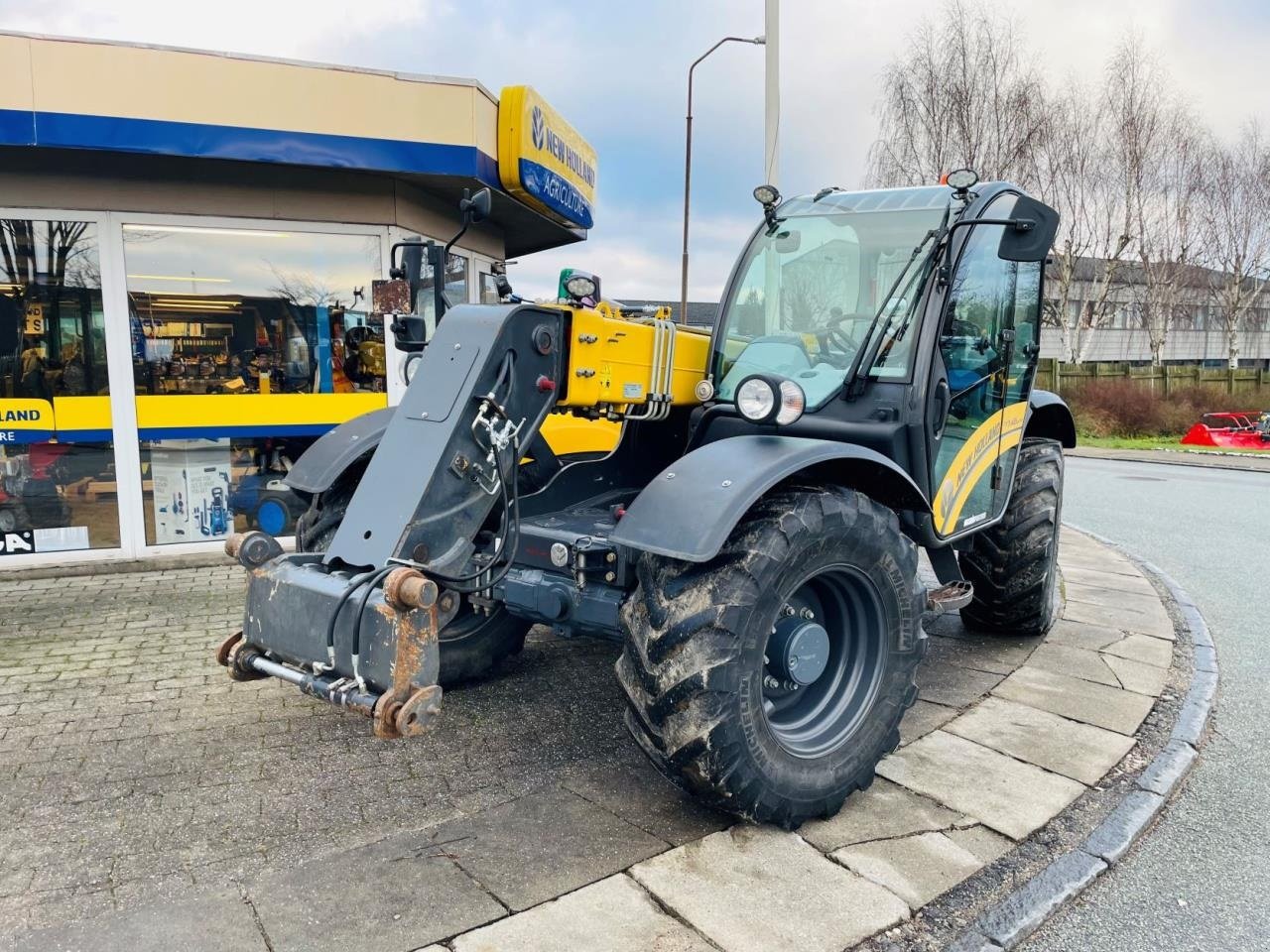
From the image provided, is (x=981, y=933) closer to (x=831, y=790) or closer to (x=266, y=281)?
(x=831, y=790)

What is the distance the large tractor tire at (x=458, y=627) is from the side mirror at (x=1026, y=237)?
2.62 metres

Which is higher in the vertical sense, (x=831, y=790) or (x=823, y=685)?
(x=823, y=685)

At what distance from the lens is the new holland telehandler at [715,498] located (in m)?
2.81

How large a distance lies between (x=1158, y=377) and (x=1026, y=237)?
989 inches

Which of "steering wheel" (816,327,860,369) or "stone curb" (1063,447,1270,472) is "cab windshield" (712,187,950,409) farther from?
"stone curb" (1063,447,1270,472)

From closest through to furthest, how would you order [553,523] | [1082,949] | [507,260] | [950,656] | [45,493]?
[1082,949]
[553,523]
[950,656]
[45,493]
[507,260]

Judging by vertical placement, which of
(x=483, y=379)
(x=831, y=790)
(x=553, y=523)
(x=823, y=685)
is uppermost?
(x=483, y=379)

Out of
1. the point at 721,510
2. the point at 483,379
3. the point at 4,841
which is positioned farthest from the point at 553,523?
the point at 4,841

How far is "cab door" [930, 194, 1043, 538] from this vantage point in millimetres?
4094

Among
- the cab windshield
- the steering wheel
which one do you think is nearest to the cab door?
the cab windshield

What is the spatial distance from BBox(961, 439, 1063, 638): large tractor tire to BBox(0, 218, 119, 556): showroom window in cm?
628

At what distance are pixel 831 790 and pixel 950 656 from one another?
2.15m

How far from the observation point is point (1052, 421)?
5824 millimetres

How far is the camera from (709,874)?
2.77 metres
